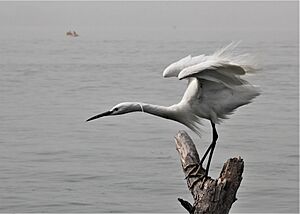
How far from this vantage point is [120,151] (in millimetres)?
18031

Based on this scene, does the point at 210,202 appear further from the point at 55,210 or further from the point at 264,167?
the point at 264,167

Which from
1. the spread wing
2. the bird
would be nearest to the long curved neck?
the bird

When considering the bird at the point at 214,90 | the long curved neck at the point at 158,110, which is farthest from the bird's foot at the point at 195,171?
the long curved neck at the point at 158,110

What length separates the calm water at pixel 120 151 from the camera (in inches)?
553

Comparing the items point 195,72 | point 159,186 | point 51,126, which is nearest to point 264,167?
point 159,186

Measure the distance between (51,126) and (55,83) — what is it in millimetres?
11496

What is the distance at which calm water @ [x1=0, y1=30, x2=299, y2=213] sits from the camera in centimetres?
1405

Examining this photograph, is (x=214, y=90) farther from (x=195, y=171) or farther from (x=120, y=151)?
(x=120, y=151)

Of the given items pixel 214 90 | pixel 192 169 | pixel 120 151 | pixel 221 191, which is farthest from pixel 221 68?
pixel 120 151

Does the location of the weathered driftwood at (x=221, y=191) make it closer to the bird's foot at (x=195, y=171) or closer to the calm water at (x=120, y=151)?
the bird's foot at (x=195, y=171)

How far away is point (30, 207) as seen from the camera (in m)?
13.5

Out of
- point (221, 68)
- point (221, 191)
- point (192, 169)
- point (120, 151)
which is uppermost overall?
point (221, 68)

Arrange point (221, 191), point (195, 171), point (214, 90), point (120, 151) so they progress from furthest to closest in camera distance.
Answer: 1. point (120, 151)
2. point (214, 90)
3. point (195, 171)
4. point (221, 191)

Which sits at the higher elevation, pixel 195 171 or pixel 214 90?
pixel 214 90
